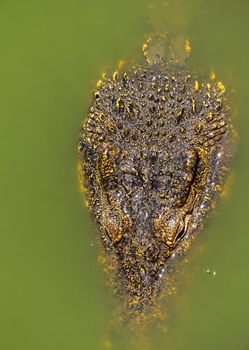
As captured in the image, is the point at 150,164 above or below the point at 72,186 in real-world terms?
above

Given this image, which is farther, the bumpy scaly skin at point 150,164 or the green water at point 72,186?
the green water at point 72,186

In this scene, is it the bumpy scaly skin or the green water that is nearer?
the bumpy scaly skin

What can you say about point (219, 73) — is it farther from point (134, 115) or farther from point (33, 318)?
point (33, 318)

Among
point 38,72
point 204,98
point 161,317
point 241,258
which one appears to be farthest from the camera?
point 38,72

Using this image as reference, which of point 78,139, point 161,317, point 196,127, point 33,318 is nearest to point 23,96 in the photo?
point 78,139

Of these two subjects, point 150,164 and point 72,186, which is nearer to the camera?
point 150,164
